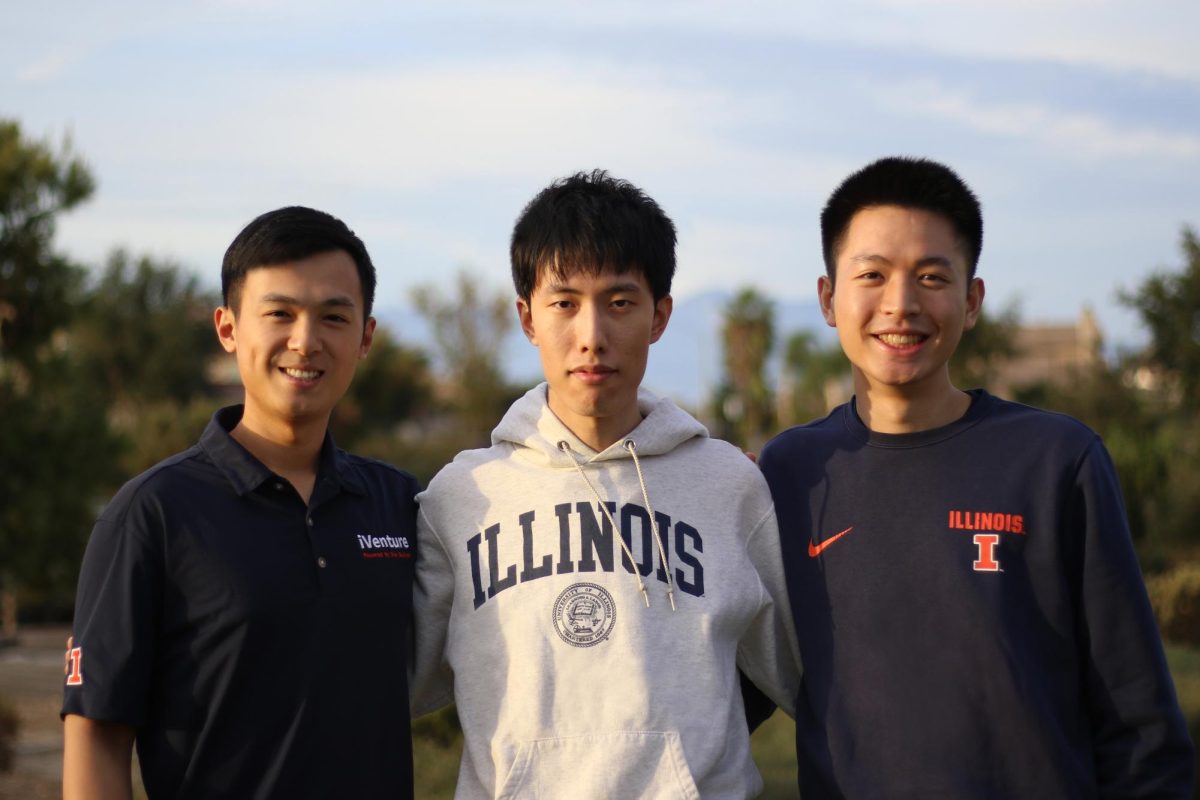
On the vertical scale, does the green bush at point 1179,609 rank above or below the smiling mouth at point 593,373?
below

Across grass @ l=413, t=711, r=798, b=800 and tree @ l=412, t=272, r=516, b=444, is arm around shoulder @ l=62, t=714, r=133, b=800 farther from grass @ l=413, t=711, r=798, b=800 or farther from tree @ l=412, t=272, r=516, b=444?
tree @ l=412, t=272, r=516, b=444

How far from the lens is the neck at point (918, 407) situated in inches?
139

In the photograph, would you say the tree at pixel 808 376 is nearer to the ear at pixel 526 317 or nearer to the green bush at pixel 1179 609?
A: the green bush at pixel 1179 609

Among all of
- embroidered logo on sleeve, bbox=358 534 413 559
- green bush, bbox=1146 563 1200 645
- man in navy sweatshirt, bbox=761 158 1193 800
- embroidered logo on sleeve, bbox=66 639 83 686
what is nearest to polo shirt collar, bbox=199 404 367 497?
embroidered logo on sleeve, bbox=358 534 413 559

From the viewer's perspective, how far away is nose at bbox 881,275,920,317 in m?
3.45

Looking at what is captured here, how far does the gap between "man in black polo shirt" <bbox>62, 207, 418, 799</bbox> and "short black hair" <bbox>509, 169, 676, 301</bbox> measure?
0.50m

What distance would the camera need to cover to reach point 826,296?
12.4 ft

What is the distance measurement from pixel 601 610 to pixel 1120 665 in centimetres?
123

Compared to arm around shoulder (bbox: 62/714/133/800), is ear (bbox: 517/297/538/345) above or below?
above

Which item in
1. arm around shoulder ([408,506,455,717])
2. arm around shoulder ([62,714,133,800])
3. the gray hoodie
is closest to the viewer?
arm around shoulder ([62,714,133,800])

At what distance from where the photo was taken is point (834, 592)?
3.45 metres

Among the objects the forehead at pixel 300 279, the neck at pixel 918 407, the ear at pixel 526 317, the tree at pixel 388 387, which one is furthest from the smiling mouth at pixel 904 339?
the tree at pixel 388 387

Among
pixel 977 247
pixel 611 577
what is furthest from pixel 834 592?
pixel 977 247

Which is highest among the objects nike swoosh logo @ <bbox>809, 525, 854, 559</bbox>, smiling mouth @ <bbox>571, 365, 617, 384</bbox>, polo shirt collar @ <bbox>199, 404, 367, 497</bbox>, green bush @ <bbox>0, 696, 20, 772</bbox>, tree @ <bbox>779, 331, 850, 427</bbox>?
tree @ <bbox>779, 331, 850, 427</bbox>
